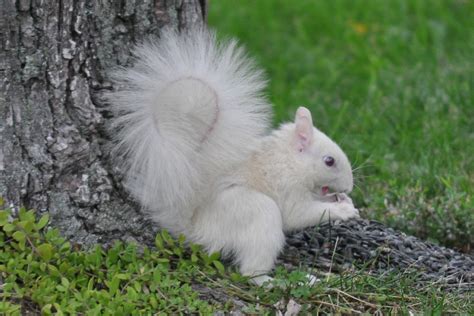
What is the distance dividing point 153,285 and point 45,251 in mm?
421

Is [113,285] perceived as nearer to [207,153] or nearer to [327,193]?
[207,153]

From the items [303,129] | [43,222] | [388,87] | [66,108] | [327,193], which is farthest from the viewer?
[388,87]

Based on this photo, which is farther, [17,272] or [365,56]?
[365,56]

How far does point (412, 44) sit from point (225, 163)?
4167mm

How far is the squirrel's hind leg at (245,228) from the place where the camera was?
391 centimetres

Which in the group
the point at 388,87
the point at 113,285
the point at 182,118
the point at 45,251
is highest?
the point at 182,118

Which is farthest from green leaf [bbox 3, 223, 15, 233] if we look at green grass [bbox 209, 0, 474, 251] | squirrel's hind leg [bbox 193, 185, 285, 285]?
green grass [bbox 209, 0, 474, 251]

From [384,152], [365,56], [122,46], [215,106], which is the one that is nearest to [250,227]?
[215,106]

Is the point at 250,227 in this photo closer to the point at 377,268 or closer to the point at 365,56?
the point at 377,268

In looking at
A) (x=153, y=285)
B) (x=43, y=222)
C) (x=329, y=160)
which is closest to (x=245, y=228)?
(x=153, y=285)

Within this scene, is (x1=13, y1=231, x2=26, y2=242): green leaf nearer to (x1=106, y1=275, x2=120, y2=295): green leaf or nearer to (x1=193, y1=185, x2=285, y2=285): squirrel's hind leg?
(x1=106, y1=275, x2=120, y2=295): green leaf

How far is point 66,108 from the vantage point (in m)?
3.86

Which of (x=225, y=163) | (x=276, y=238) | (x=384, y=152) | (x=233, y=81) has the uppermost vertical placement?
(x=233, y=81)

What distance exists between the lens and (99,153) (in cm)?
397
